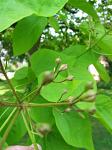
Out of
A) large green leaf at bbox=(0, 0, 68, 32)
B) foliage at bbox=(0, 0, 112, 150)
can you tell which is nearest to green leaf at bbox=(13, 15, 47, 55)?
foliage at bbox=(0, 0, 112, 150)

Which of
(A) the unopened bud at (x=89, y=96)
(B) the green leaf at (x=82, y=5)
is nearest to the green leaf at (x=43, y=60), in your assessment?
(B) the green leaf at (x=82, y=5)

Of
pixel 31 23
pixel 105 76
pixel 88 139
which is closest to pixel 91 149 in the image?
pixel 88 139

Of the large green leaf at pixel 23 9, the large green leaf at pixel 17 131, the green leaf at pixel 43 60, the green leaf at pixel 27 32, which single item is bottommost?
the large green leaf at pixel 17 131

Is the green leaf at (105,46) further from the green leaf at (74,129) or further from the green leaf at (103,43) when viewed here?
the green leaf at (74,129)

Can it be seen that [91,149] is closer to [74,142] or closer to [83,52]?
[74,142]

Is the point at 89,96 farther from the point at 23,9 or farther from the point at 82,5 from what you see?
the point at 82,5

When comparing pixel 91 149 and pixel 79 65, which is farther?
pixel 79 65
